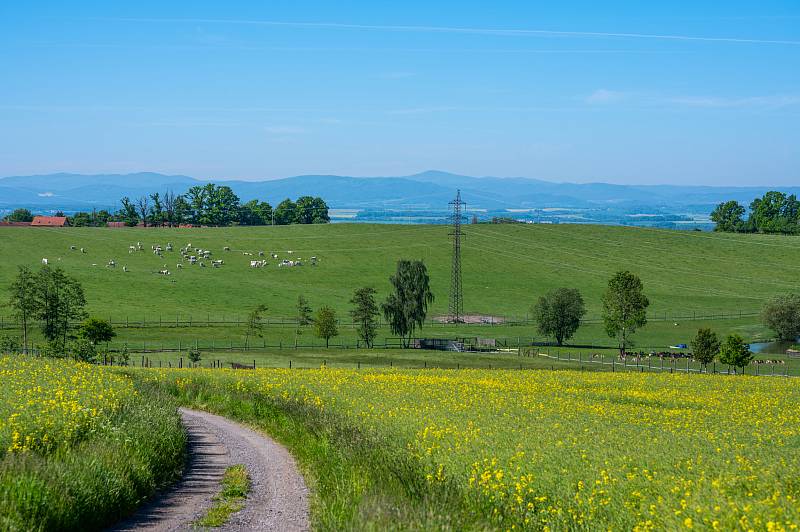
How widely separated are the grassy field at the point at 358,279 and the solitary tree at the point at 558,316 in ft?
16.2

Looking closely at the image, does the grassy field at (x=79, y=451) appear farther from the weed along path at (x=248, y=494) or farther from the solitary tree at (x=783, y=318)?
the solitary tree at (x=783, y=318)

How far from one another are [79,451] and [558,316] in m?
98.3

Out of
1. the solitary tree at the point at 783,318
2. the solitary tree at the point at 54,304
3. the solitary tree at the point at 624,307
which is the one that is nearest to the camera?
the solitary tree at the point at 54,304

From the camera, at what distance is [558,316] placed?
374 ft

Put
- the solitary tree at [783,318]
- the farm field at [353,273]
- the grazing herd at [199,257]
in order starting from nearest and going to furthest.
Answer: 1. the solitary tree at [783,318]
2. the farm field at [353,273]
3. the grazing herd at [199,257]

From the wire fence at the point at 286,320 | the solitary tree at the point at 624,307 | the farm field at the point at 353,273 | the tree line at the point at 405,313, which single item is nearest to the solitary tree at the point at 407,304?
the tree line at the point at 405,313

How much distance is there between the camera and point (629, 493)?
16641mm

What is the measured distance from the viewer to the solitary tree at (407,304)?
11500 centimetres

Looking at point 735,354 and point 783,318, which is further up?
point 735,354

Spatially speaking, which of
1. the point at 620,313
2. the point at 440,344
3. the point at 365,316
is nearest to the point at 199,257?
the point at 365,316

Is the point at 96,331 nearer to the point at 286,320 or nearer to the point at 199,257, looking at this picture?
the point at 286,320

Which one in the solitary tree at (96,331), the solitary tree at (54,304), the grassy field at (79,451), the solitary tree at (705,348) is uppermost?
the grassy field at (79,451)

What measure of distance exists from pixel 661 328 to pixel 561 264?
53.7m

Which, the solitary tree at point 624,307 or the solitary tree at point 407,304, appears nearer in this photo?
the solitary tree at point 624,307
